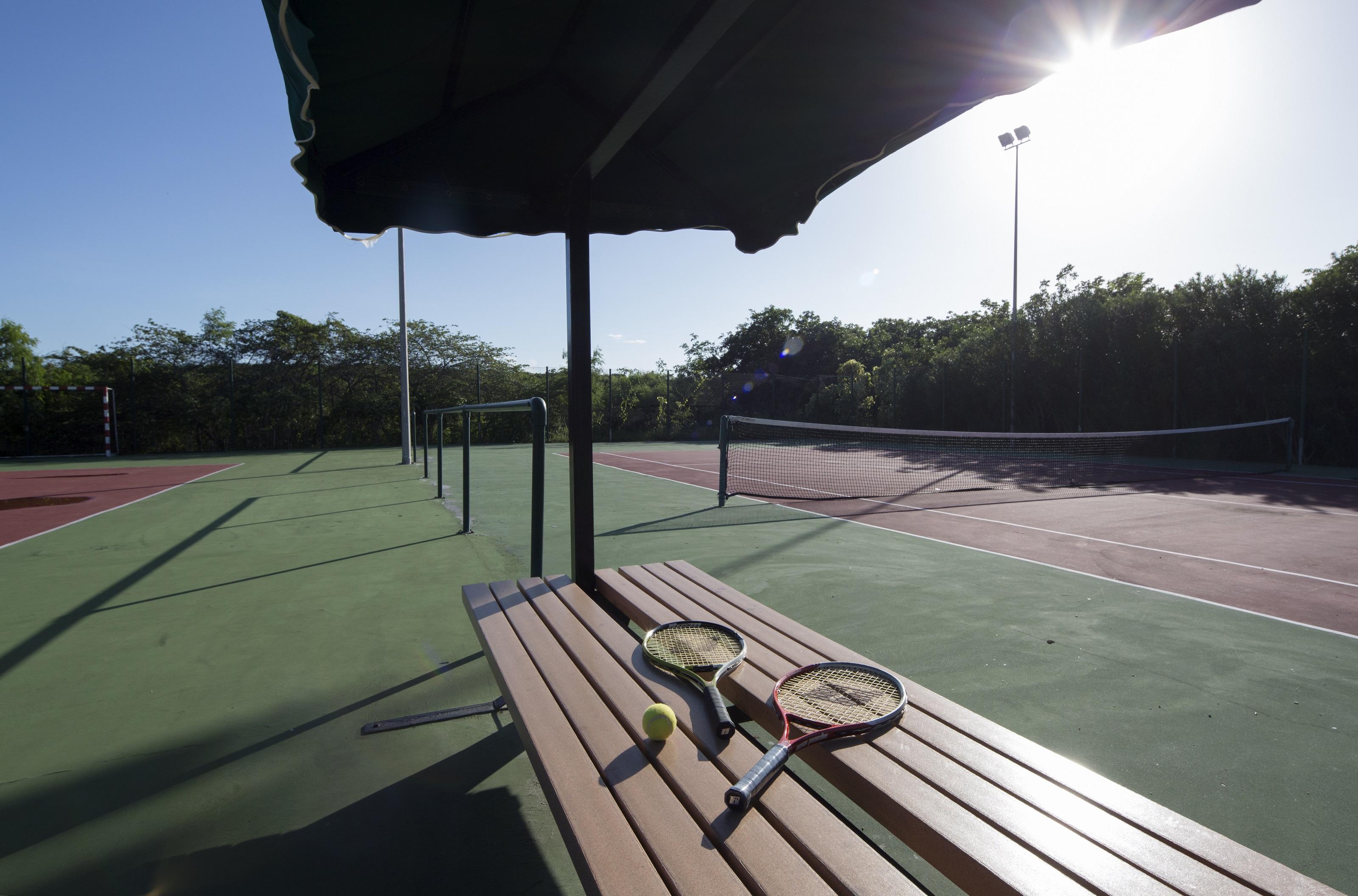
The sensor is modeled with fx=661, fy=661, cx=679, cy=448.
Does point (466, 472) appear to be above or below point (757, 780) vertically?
above

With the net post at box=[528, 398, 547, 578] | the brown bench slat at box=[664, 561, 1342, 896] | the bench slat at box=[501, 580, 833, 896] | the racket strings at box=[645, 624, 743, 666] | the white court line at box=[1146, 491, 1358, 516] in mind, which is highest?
the net post at box=[528, 398, 547, 578]

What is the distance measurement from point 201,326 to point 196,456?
19.0ft

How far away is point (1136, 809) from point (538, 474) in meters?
2.46

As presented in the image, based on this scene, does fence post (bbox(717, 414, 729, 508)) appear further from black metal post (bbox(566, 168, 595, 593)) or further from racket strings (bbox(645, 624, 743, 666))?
racket strings (bbox(645, 624, 743, 666))

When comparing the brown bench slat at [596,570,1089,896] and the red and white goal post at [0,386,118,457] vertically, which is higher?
the red and white goal post at [0,386,118,457]

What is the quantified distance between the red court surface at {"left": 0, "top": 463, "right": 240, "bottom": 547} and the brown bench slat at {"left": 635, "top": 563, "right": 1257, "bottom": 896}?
24.5 feet

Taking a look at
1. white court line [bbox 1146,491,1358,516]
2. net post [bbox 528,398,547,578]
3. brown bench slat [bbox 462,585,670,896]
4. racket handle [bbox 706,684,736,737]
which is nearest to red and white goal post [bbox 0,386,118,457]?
net post [bbox 528,398,547,578]

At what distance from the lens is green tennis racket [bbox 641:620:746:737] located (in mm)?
1568

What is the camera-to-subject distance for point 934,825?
1.04 m

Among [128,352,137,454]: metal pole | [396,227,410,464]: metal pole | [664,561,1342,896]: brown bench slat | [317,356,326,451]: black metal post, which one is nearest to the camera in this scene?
→ [664,561,1342,896]: brown bench slat

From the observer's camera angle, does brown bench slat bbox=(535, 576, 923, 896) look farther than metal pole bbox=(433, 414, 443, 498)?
No

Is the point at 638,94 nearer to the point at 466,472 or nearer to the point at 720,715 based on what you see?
the point at 720,715

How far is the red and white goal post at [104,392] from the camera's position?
16.5 m

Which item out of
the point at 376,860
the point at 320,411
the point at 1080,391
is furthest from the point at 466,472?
the point at 320,411
